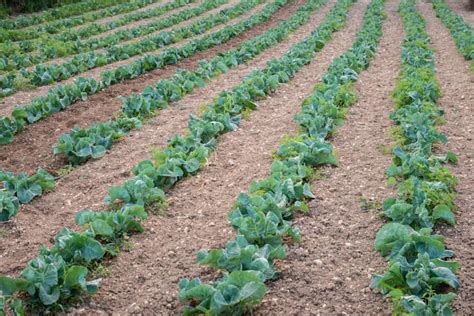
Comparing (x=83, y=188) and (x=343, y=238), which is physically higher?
(x=83, y=188)

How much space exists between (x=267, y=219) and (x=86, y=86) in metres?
6.43

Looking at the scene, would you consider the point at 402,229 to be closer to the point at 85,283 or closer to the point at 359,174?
the point at 359,174

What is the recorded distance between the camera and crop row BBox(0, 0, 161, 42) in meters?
16.2

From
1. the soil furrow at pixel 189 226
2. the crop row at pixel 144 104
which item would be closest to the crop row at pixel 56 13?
the crop row at pixel 144 104

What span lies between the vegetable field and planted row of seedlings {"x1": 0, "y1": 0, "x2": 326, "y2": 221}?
0.03 metres

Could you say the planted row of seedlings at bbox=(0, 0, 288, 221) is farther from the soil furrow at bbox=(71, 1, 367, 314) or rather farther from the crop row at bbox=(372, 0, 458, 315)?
the crop row at bbox=(372, 0, 458, 315)

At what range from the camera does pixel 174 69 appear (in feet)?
39.5

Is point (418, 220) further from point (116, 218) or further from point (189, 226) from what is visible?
point (116, 218)

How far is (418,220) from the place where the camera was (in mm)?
4762

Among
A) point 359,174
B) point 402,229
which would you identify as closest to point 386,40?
point 359,174

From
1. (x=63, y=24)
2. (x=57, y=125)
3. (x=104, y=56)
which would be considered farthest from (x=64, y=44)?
(x=57, y=125)

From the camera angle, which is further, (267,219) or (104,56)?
(104,56)

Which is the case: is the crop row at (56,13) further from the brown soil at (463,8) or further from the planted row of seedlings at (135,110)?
the brown soil at (463,8)


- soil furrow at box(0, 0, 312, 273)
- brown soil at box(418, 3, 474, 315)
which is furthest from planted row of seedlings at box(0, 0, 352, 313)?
brown soil at box(418, 3, 474, 315)
